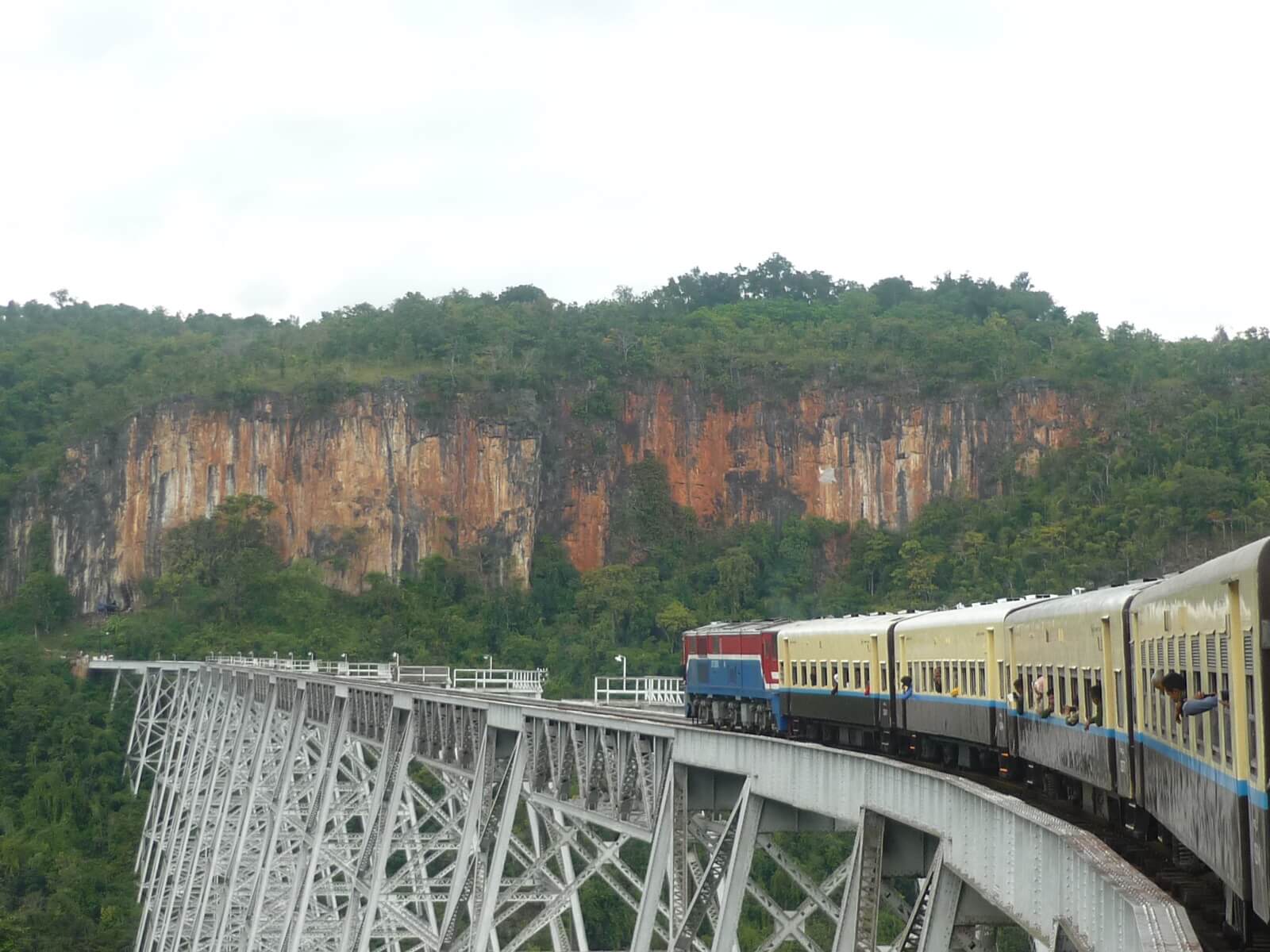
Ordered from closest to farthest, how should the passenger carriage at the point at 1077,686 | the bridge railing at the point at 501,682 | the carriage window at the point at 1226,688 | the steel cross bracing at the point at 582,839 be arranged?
1. the carriage window at the point at 1226,688
2. the steel cross bracing at the point at 582,839
3. the passenger carriage at the point at 1077,686
4. the bridge railing at the point at 501,682

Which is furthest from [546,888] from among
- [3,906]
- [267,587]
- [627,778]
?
[267,587]

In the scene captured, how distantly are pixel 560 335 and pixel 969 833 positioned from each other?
383 feet

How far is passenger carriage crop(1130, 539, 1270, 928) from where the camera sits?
880 centimetres

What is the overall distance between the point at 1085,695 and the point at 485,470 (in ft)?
341

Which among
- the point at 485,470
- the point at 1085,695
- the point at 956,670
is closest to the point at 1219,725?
the point at 1085,695

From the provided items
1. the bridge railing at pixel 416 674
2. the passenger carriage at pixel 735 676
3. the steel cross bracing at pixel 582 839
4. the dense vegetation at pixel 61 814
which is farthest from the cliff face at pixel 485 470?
the passenger carriage at pixel 735 676

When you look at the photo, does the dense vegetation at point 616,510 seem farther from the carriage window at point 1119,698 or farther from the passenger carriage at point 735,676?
the carriage window at point 1119,698

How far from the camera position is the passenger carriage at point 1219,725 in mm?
8797

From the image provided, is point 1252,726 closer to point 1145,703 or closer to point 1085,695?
point 1145,703

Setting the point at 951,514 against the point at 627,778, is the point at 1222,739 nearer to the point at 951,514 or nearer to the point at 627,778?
the point at 627,778

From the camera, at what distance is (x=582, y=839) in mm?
61438

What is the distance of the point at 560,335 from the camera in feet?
422

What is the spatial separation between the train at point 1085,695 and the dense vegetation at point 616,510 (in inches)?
1972

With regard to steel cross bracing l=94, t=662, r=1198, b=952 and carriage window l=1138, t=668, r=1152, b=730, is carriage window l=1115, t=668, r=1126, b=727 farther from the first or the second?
steel cross bracing l=94, t=662, r=1198, b=952
